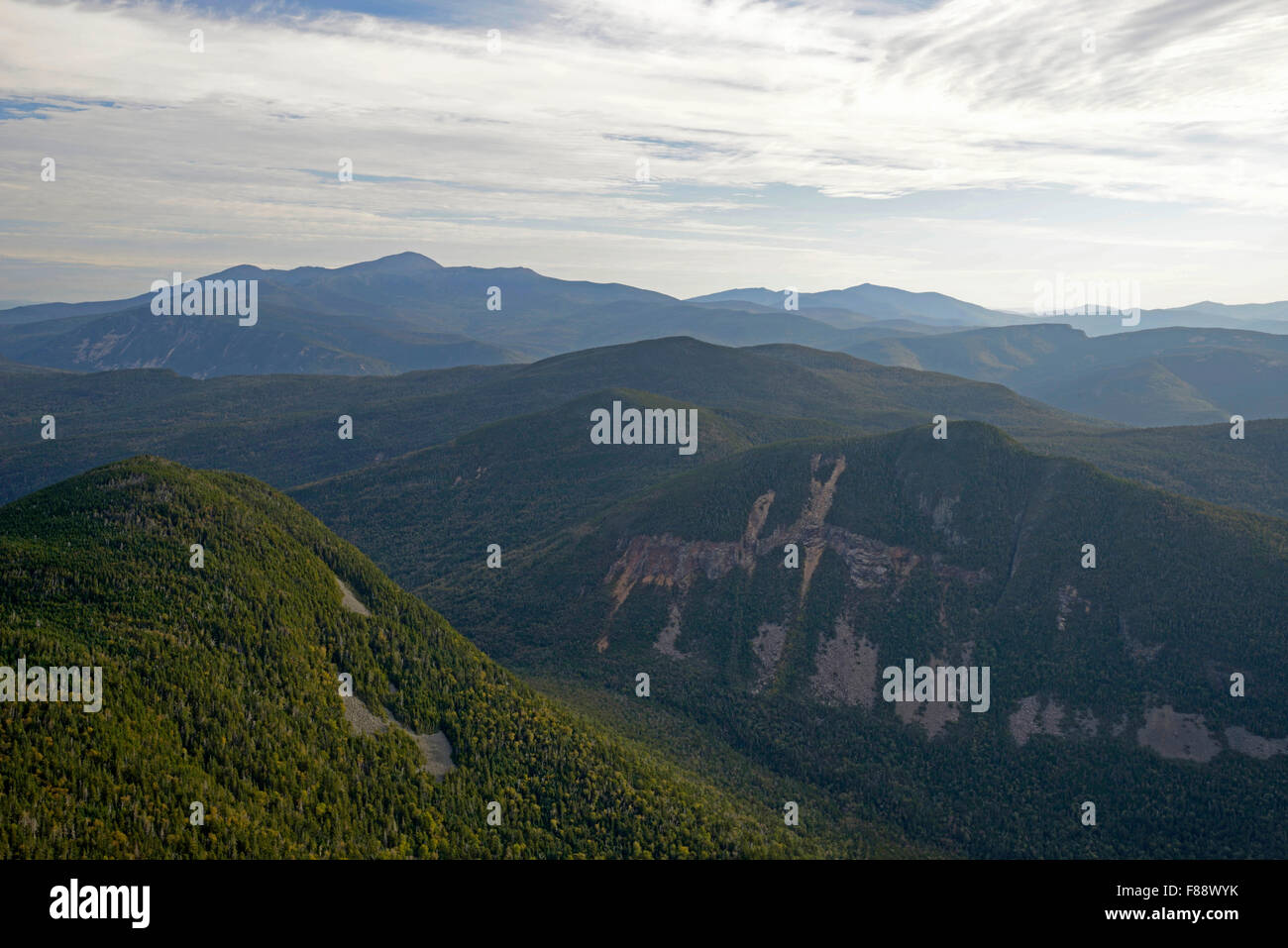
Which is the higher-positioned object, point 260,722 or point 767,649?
point 260,722

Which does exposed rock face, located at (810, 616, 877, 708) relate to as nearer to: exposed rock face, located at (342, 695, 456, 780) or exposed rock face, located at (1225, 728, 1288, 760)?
exposed rock face, located at (1225, 728, 1288, 760)

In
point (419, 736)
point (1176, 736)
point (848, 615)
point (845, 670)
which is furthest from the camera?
point (848, 615)

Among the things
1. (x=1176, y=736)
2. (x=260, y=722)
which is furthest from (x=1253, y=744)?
(x=260, y=722)

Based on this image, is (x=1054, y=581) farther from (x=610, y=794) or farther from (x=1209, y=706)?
(x=610, y=794)

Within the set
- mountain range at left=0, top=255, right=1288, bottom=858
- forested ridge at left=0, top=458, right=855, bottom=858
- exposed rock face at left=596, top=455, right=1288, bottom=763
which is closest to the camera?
forested ridge at left=0, top=458, right=855, bottom=858

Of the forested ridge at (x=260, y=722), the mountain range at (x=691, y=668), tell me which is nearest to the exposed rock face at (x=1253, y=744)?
the mountain range at (x=691, y=668)

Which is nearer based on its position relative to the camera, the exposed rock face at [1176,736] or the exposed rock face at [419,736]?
the exposed rock face at [419,736]

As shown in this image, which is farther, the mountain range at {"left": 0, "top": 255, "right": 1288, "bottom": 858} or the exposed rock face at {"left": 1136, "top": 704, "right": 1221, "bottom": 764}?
the exposed rock face at {"left": 1136, "top": 704, "right": 1221, "bottom": 764}

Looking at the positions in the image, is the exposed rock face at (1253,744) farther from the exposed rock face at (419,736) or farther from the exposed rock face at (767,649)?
the exposed rock face at (419,736)

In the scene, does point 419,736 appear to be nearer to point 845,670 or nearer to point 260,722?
point 260,722

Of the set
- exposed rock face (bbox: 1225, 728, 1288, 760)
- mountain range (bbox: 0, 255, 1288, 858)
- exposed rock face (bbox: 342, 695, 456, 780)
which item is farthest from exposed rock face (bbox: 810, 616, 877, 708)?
exposed rock face (bbox: 342, 695, 456, 780)
